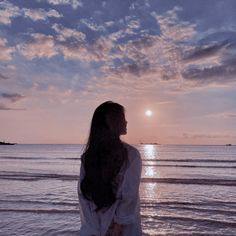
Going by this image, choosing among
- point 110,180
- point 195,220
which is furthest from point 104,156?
point 195,220

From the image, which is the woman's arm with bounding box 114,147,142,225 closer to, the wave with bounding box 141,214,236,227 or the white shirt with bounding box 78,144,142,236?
the white shirt with bounding box 78,144,142,236

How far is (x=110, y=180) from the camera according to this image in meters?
2.82

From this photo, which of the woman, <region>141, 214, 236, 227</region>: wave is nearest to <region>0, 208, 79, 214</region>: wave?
<region>141, 214, 236, 227</region>: wave

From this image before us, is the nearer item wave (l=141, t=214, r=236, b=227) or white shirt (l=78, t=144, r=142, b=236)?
white shirt (l=78, t=144, r=142, b=236)

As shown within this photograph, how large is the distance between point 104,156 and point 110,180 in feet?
0.63

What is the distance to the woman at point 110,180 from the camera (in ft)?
9.20

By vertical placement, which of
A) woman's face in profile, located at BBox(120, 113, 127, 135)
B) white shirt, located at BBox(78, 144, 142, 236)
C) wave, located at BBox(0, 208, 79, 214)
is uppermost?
woman's face in profile, located at BBox(120, 113, 127, 135)

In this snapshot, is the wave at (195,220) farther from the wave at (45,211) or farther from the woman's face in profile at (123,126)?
the woman's face in profile at (123,126)

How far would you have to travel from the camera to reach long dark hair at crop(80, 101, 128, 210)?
2816 mm

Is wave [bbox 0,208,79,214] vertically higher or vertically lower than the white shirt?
lower

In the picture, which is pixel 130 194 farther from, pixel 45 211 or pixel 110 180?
pixel 45 211

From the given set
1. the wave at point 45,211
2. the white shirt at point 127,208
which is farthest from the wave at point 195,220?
the white shirt at point 127,208

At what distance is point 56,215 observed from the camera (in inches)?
414

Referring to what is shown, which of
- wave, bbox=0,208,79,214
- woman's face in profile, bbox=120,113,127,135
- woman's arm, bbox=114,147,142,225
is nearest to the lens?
woman's arm, bbox=114,147,142,225
